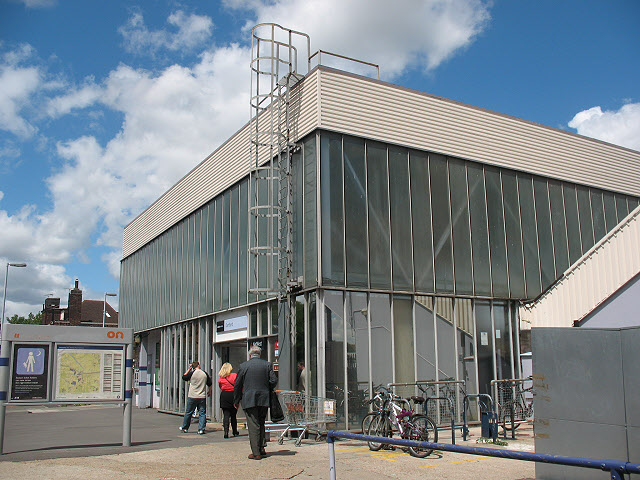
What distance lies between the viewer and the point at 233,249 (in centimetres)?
1973

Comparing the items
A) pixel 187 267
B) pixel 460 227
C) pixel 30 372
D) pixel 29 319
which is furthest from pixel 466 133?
pixel 29 319

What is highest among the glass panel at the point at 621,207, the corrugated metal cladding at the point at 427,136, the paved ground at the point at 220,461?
the corrugated metal cladding at the point at 427,136

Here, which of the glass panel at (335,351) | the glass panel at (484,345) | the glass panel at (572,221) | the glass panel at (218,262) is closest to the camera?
the glass panel at (335,351)

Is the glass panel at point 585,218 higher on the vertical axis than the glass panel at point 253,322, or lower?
higher

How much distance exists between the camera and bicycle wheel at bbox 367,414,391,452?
1097 cm

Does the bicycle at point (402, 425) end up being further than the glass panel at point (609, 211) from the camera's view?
No

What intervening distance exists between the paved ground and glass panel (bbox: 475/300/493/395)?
2.52 meters

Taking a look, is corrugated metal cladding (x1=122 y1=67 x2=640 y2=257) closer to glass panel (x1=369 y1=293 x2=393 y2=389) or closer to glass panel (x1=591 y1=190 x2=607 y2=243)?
glass panel (x1=591 y1=190 x2=607 y2=243)

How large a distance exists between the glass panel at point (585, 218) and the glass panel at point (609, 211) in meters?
0.90

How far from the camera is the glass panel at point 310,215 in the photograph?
1444 centimetres

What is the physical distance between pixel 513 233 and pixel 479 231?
4.63 ft

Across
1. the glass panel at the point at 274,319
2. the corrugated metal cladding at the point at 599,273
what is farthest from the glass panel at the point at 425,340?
the corrugated metal cladding at the point at 599,273

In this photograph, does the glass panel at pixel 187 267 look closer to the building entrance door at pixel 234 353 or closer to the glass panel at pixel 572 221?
the building entrance door at pixel 234 353

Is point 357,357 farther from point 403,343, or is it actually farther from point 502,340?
point 502,340
